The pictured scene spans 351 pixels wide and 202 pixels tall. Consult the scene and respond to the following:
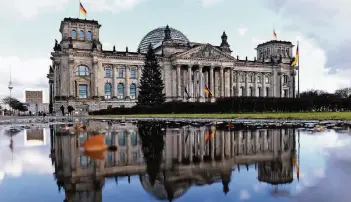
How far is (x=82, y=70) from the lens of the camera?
7256cm

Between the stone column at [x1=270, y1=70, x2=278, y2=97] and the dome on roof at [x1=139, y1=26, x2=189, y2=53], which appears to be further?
the stone column at [x1=270, y1=70, x2=278, y2=97]

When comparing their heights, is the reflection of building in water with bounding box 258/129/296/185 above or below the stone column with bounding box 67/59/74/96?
below

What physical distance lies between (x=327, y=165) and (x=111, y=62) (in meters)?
71.5

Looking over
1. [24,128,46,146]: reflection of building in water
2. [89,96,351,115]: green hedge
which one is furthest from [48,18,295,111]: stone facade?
[24,128,46,146]: reflection of building in water

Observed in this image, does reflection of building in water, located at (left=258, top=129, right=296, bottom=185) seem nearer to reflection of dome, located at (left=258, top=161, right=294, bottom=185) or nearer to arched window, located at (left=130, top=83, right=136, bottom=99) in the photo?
reflection of dome, located at (left=258, top=161, right=294, bottom=185)

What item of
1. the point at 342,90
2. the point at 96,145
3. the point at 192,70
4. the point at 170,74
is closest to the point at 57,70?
the point at 170,74

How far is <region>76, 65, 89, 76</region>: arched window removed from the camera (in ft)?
237

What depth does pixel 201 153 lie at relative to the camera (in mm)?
10266

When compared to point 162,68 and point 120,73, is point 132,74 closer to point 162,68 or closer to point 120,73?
point 120,73

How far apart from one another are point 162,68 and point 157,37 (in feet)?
53.3

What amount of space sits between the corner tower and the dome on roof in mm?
20778

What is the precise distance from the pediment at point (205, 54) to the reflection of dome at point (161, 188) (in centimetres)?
7221

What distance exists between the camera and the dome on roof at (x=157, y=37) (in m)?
91.6

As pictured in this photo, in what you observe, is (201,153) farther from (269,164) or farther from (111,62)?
(111,62)
